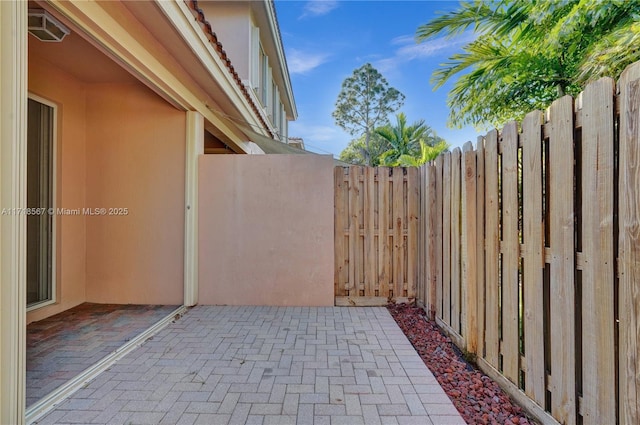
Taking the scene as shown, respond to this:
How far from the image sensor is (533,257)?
7.31ft

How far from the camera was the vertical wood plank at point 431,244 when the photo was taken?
4.23m

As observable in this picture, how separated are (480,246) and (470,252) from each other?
18cm

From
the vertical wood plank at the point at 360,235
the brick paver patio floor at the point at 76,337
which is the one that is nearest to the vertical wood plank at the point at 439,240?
the vertical wood plank at the point at 360,235

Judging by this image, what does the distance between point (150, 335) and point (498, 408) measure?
145 inches

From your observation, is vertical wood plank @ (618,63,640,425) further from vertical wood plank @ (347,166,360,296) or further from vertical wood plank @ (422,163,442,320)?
vertical wood plank @ (347,166,360,296)

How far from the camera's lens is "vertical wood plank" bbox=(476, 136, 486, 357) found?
2.95m

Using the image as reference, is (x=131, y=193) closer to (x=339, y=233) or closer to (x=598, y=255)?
(x=339, y=233)

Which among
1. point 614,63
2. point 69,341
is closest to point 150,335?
point 69,341

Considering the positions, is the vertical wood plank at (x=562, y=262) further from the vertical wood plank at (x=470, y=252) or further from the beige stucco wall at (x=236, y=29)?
the beige stucco wall at (x=236, y=29)

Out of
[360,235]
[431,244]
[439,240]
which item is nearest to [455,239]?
[439,240]

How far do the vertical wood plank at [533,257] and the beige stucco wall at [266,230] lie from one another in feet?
9.65

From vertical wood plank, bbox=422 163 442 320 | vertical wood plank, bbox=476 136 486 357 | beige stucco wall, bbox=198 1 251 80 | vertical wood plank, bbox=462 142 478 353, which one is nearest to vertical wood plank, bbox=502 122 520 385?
vertical wood plank, bbox=476 136 486 357

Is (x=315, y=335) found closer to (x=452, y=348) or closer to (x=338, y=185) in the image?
(x=452, y=348)

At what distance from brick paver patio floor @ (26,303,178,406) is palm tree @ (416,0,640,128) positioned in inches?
271
